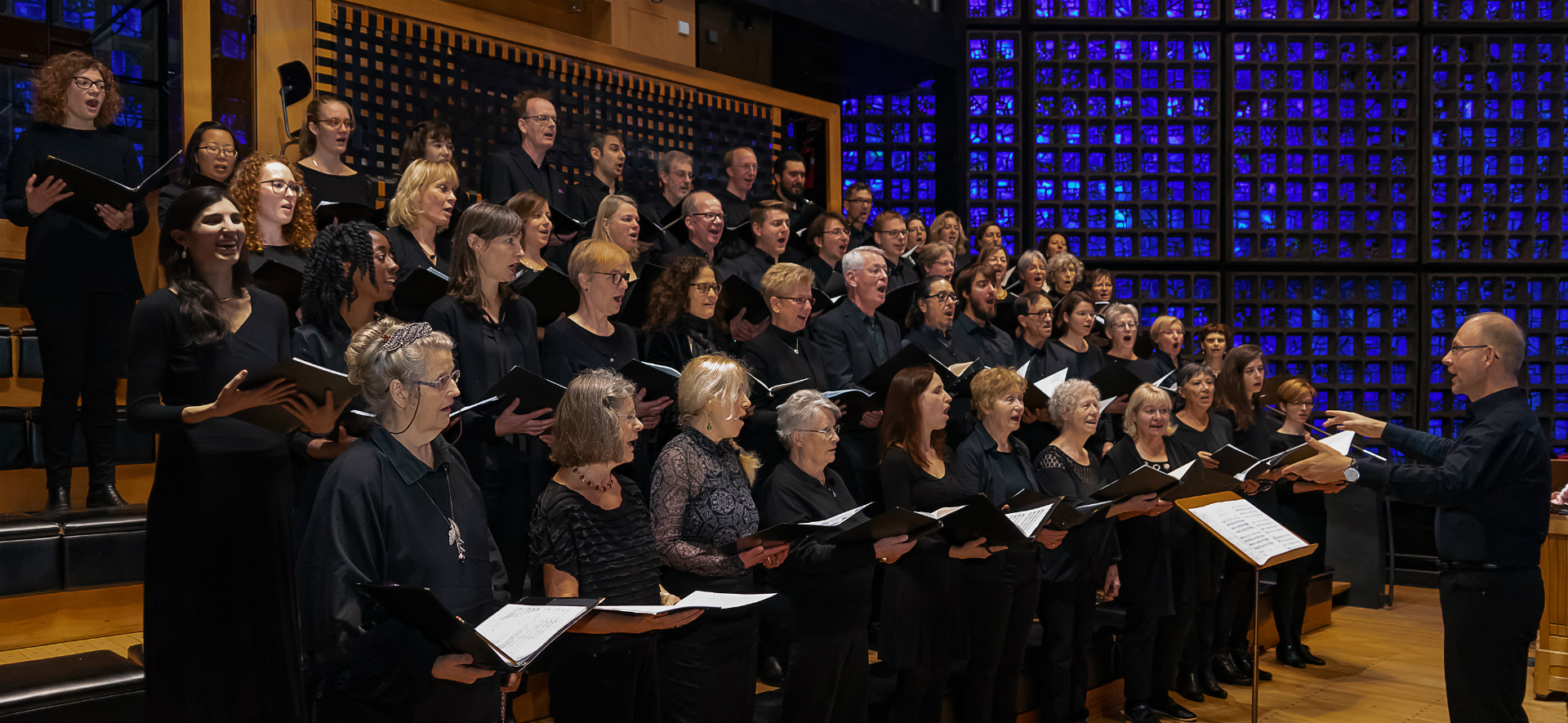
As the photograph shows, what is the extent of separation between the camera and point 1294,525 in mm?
4961

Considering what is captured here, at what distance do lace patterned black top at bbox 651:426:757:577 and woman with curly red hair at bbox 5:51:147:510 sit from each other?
159 centimetres

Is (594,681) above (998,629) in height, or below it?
above

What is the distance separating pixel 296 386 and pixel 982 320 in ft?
10.5

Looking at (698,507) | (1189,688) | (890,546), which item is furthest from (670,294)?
(1189,688)

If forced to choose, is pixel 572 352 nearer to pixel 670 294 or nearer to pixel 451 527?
pixel 670 294

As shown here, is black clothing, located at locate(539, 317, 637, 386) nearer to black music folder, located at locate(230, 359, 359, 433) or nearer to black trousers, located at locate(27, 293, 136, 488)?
black music folder, located at locate(230, 359, 359, 433)

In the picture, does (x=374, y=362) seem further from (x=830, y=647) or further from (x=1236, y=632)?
(x=1236, y=632)

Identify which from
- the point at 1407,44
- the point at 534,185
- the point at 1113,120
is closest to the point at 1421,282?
the point at 1407,44

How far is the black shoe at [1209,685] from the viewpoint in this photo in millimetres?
4422

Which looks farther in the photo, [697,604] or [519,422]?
[519,422]

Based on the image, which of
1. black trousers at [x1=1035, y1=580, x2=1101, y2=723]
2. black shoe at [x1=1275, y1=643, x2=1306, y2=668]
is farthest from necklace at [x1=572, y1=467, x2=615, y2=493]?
black shoe at [x1=1275, y1=643, x2=1306, y2=668]

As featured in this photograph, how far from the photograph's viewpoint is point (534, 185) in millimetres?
4383

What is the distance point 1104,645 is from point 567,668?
2.65 m

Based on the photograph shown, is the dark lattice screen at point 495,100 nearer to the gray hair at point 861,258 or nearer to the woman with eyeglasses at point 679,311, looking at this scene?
the woman with eyeglasses at point 679,311
